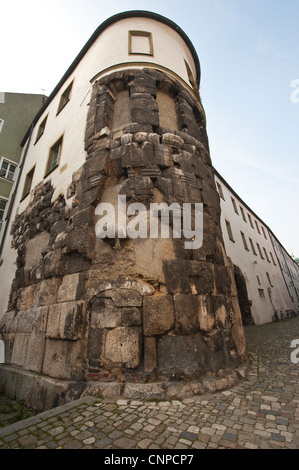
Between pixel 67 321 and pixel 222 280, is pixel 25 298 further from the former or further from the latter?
pixel 222 280

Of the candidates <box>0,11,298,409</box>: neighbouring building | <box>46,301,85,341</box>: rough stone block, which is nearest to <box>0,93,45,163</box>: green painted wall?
<box>0,11,298,409</box>: neighbouring building

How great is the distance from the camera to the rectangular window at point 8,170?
1080cm

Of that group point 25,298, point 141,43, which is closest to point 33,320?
point 25,298

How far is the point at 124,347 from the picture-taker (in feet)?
9.38

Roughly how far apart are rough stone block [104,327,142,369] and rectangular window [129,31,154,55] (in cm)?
661

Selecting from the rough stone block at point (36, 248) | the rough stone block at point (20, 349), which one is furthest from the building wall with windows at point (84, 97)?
the rough stone block at point (20, 349)

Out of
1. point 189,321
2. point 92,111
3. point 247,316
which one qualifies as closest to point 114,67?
point 92,111

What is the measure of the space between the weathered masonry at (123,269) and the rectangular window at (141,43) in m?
0.03

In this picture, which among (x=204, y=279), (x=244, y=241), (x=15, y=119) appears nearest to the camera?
(x=204, y=279)

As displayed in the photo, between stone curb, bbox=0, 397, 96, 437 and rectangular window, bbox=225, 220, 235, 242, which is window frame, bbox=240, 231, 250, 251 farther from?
stone curb, bbox=0, 397, 96, 437

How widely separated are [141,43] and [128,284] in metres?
6.84

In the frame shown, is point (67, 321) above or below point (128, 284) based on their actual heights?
below

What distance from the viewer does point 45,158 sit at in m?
7.15

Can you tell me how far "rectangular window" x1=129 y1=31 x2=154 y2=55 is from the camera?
602cm
